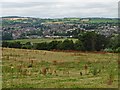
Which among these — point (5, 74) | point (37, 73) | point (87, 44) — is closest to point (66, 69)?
point (37, 73)

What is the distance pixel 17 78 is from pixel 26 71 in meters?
1.69

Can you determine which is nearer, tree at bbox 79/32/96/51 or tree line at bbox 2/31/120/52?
tree line at bbox 2/31/120/52

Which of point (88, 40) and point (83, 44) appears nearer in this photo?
point (83, 44)

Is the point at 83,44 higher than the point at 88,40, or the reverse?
the point at 88,40

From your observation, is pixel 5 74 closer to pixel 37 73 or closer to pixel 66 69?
pixel 37 73

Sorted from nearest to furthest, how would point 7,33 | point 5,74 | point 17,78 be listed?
1. point 17,78
2. point 5,74
3. point 7,33

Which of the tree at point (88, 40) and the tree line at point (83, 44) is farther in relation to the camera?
the tree at point (88, 40)

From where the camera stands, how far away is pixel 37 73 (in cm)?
1303

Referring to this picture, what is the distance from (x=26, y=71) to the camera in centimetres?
1339

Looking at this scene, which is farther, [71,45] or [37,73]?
[71,45]

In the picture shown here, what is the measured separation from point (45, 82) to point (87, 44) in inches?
923

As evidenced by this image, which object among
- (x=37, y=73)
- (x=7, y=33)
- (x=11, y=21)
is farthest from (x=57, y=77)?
(x=11, y=21)

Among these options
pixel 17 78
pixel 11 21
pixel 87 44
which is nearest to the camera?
pixel 17 78

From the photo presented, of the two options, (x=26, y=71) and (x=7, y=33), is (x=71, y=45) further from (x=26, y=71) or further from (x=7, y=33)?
(x=26, y=71)
